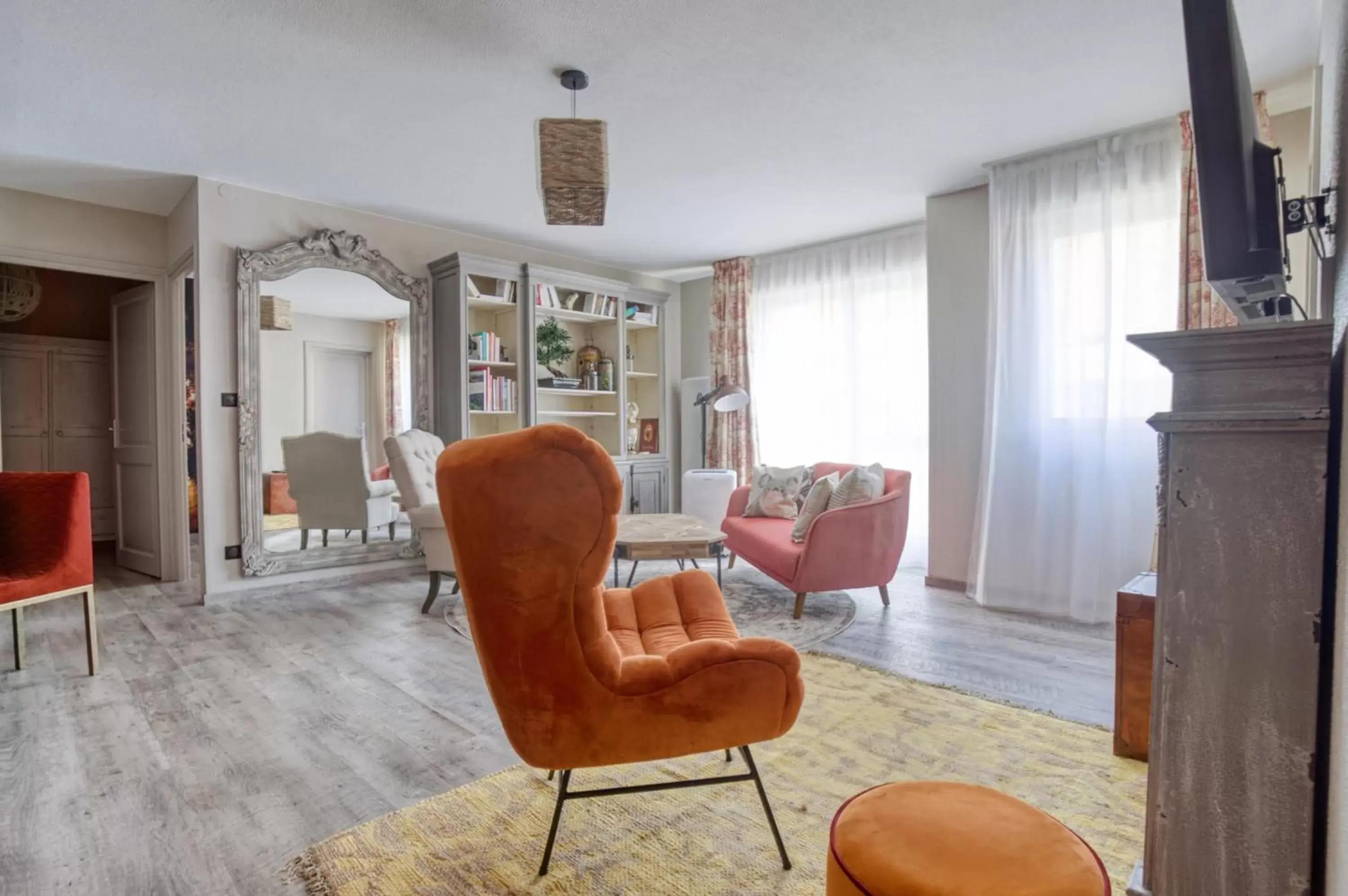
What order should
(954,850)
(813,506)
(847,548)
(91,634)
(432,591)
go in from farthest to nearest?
(432,591)
(813,506)
(847,548)
(91,634)
(954,850)

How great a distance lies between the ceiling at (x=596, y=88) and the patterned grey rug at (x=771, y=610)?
7.16 ft

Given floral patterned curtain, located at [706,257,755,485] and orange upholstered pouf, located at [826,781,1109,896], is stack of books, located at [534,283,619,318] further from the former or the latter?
orange upholstered pouf, located at [826,781,1109,896]

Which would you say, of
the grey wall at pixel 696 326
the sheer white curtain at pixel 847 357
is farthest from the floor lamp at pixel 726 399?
the grey wall at pixel 696 326

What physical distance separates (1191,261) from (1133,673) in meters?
2.17

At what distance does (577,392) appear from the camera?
18.7 ft

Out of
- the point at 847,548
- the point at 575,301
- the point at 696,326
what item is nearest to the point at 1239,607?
the point at 847,548

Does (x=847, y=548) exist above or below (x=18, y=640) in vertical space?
above

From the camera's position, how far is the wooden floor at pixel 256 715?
163 centimetres

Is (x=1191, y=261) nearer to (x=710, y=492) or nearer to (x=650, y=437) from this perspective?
(x=710, y=492)

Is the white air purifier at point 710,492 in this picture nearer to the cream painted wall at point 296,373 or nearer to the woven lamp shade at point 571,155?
the cream painted wall at point 296,373

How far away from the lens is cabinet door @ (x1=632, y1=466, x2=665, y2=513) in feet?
19.2

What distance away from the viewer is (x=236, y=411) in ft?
13.2

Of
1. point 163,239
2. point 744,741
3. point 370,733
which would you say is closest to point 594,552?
point 744,741

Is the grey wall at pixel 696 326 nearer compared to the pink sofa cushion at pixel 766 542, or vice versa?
the pink sofa cushion at pixel 766 542
